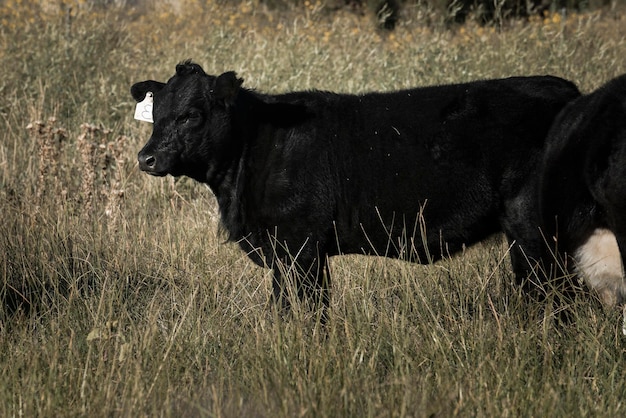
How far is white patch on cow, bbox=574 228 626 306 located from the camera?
3719 mm

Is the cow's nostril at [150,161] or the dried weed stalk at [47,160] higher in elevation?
Result: the cow's nostril at [150,161]

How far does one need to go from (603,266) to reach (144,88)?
2.80 metres

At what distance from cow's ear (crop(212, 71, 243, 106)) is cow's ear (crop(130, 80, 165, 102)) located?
468 mm

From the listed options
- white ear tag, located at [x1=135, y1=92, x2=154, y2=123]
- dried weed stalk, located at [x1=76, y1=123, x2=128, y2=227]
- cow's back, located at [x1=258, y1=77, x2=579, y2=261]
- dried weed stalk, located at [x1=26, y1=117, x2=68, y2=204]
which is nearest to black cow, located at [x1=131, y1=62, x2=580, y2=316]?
cow's back, located at [x1=258, y1=77, x2=579, y2=261]

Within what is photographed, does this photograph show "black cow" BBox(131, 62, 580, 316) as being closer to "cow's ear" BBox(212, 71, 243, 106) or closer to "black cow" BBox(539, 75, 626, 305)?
"cow's ear" BBox(212, 71, 243, 106)

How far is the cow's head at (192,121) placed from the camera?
495cm

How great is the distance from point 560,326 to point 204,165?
2.07 meters

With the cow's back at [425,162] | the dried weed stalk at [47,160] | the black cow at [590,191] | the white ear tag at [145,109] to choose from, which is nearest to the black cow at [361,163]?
the cow's back at [425,162]

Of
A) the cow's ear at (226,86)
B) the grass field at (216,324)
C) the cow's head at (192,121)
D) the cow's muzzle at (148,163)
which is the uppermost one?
the cow's ear at (226,86)

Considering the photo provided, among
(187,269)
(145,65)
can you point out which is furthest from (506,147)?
(145,65)

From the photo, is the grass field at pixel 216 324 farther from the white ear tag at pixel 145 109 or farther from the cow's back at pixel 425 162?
the white ear tag at pixel 145 109

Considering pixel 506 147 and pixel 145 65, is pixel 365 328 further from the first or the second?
pixel 145 65

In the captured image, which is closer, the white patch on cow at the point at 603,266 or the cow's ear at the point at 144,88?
the white patch on cow at the point at 603,266

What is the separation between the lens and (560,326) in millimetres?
4145
